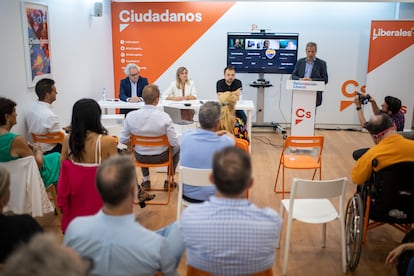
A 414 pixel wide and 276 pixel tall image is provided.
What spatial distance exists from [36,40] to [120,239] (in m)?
3.94

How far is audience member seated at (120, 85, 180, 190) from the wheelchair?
1.91m

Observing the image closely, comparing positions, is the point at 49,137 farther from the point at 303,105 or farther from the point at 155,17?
the point at 155,17

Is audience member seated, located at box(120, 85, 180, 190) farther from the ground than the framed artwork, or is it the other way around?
the framed artwork

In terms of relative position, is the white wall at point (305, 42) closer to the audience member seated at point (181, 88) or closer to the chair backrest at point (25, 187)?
the audience member seated at point (181, 88)

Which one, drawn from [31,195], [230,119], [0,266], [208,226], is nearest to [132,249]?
[208,226]

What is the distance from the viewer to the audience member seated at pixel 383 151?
306cm

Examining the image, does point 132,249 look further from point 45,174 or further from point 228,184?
point 45,174

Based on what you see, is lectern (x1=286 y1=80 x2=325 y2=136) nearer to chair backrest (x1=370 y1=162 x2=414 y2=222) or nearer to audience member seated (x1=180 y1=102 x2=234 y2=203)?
audience member seated (x1=180 y1=102 x2=234 y2=203)

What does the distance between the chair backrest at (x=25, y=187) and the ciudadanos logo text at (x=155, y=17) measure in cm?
503

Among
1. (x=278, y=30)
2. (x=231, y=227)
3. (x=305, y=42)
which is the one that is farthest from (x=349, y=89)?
(x=231, y=227)

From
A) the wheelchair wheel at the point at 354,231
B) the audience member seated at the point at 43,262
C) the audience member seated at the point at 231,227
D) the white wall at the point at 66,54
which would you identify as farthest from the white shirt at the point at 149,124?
the audience member seated at the point at 43,262

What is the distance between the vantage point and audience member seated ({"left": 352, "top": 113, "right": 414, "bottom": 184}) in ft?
10.0

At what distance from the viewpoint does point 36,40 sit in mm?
4980

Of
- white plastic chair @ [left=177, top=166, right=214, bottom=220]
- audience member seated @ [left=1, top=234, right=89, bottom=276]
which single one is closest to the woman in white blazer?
white plastic chair @ [left=177, top=166, right=214, bottom=220]
